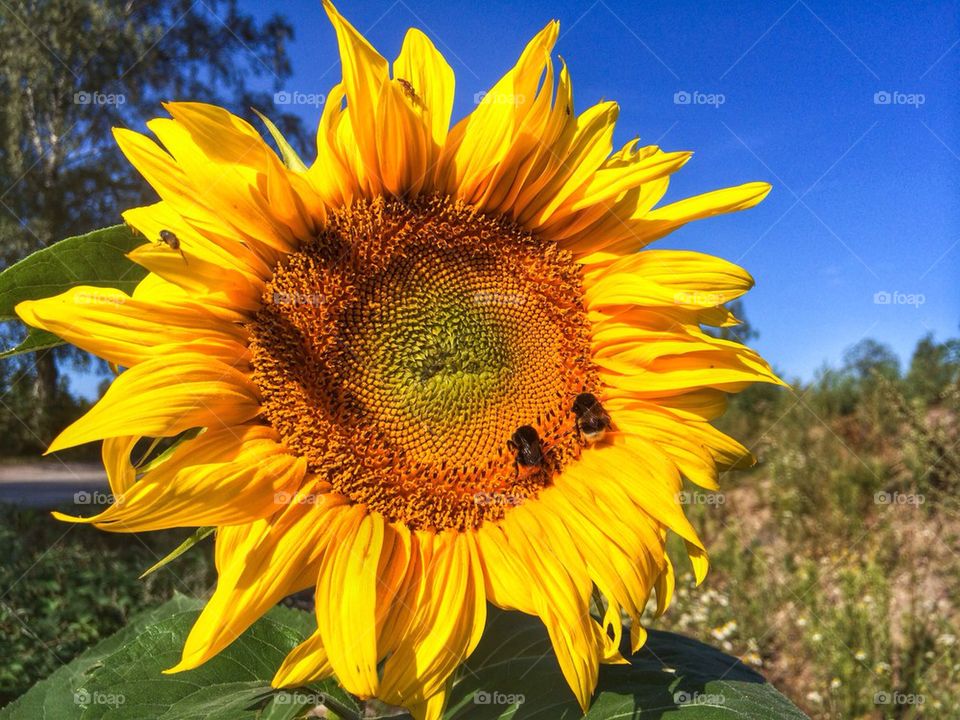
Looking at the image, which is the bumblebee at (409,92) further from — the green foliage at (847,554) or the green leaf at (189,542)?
the green foliage at (847,554)

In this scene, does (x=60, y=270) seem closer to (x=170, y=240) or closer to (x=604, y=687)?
(x=170, y=240)

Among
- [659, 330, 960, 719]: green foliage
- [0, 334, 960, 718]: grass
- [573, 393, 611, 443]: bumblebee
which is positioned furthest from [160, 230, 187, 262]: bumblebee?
[659, 330, 960, 719]: green foliage

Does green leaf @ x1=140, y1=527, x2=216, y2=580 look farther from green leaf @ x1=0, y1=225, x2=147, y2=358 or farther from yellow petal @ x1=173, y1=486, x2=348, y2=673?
green leaf @ x1=0, y1=225, x2=147, y2=358

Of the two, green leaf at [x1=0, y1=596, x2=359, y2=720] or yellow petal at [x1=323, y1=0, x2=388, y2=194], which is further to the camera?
yellow petal at [x1=323, y1=0, x2=388, y2=194]

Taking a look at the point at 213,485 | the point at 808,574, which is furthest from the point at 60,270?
the point at 808,574

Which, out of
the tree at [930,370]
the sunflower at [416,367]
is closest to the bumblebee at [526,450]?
the sunflower at [416,367]

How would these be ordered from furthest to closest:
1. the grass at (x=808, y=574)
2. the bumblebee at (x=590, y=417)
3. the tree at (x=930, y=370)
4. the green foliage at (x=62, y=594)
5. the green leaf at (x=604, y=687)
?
the tree at (x=930, y=370)
the grass at (x=808, y=574)
the green foliage at (x=62, y=594)
the bumblebee at (x=590, y=417)
the green leaf at (x=604, y=687)

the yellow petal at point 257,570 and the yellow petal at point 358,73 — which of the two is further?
the yellow petal at point 358,73
